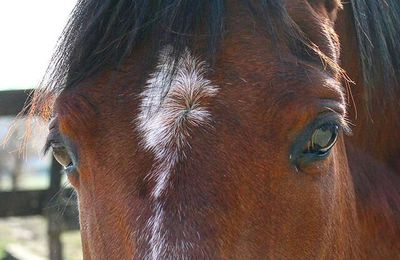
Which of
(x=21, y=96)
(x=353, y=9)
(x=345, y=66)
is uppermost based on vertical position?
(x=353, y=9)

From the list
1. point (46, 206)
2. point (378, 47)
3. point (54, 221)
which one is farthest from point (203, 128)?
point (54, 221)

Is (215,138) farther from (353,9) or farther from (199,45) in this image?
(353,9)

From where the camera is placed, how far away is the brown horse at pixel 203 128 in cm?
226

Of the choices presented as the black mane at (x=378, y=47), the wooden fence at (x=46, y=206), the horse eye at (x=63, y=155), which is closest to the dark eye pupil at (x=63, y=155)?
the horse eye at (x=63, y=155)

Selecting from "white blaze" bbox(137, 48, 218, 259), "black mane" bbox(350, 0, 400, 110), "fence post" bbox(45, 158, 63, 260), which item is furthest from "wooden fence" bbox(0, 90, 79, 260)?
"white blaze" bbox(137, 48, 218, 259)

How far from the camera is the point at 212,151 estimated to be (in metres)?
2.29

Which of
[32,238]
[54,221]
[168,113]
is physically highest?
[168,113]

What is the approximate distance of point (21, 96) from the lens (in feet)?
18.4

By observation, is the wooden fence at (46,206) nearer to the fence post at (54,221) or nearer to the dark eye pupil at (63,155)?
the fence post at (54,221)

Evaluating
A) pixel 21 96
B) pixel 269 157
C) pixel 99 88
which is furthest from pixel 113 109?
pixel 21 96

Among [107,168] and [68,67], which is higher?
[68,67]

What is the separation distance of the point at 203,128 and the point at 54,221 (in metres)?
4.09

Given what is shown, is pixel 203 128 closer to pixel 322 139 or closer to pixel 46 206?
pixel 322 139

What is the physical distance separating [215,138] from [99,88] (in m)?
0.47
